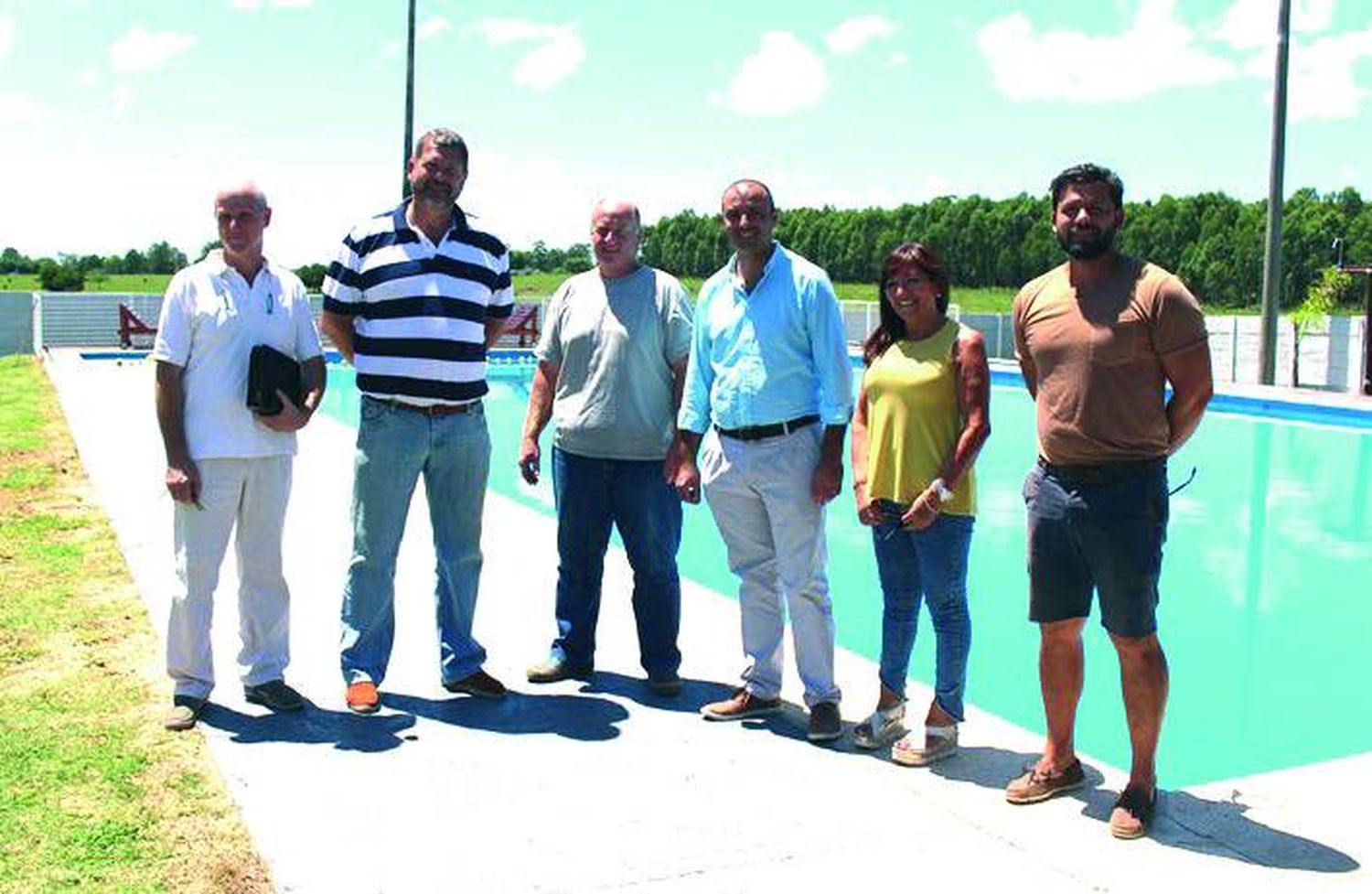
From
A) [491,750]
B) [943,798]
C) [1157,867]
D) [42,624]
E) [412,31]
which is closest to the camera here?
[1157,867]

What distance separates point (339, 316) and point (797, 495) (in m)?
1.65

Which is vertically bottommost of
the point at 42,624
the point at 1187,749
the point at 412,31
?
→ the point at 1187,749

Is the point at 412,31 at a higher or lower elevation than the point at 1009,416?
higher

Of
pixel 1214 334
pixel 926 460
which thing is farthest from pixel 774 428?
pixel 1214 334

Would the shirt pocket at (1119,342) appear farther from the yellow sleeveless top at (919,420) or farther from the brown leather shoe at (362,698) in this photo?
the brown leather shoe at (362,698)

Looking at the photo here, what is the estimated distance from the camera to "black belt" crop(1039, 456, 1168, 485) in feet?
11.0

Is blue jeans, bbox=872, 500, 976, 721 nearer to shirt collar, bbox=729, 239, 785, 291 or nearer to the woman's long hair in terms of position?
the woman's long hair

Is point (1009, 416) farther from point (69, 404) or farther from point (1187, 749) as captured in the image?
point (1187, 749)

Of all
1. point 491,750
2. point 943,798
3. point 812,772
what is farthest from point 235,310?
point 943,798

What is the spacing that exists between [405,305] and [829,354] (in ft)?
4.63

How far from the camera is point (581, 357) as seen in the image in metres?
4.57

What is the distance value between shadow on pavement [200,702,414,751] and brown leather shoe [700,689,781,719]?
99 cm

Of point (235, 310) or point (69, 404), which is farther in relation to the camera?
point (69, 404)

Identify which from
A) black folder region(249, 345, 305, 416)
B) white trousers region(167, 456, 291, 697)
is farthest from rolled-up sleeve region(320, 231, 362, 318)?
white trousers region(167, 456, 291, 697)
